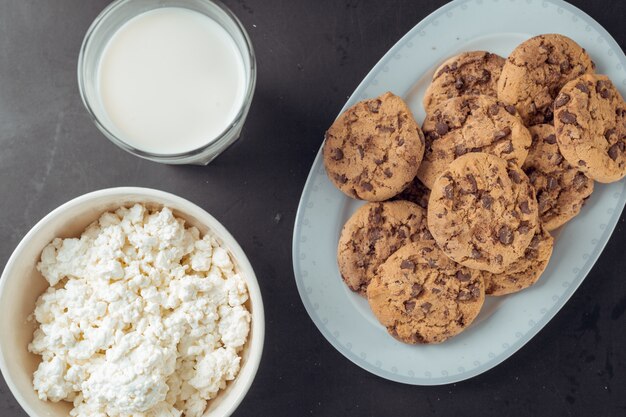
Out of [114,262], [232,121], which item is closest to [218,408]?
[114,262]

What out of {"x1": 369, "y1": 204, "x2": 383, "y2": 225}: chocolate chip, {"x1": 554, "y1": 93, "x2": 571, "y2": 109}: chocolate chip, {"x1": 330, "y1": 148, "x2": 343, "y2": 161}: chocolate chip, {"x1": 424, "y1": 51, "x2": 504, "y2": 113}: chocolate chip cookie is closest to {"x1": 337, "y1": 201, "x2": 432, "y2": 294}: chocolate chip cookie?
{"x1": 369, "y1": 204, "x2": 383, "y2": 225}: chocolate chip

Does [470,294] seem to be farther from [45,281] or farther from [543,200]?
[45,281]

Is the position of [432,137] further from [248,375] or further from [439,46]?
[248,375]

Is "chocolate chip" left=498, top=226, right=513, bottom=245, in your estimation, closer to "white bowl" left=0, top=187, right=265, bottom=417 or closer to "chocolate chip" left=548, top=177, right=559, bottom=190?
"chocolate chip" left=548, top=177, right=559, bottom=190

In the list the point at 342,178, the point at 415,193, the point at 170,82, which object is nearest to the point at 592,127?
the point at 415,193

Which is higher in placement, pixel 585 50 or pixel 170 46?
pixel 585 50

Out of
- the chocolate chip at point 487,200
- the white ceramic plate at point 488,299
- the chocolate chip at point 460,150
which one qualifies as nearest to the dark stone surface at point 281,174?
the white ceramic plate at point 488,299

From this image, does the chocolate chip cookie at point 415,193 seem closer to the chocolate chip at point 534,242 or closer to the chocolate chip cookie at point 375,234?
the chocolate chip cookie at point 375,234
